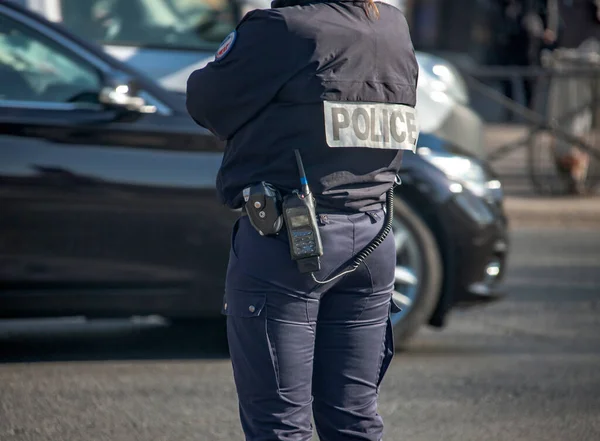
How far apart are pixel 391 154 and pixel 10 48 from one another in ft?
9.57

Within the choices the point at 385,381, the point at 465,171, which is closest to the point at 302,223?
the point at 385,381

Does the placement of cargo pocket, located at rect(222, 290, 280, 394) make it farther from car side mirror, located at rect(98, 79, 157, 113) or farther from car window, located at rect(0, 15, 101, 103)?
car window, located at rect(0, 15, 101, 103)

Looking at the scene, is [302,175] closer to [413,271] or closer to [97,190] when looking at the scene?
[97,190]

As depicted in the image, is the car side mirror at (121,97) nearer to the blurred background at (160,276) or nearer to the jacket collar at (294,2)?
the blurred background at (160,276)

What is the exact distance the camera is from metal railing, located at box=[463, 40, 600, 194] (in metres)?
12.3

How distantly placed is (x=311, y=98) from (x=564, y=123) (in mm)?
9981

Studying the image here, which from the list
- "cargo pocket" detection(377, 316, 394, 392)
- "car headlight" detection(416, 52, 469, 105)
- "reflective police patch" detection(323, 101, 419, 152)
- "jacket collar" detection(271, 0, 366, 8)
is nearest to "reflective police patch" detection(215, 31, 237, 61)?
"jacket collar" detection(271, 0, 366, 8)

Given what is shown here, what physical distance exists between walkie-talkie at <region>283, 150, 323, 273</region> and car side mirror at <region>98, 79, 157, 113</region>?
2.53m

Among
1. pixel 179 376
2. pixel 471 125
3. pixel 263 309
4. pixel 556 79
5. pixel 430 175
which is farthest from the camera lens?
pixel 556 79

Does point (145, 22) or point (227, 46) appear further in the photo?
point (145, 22)

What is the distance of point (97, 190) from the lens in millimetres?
5238

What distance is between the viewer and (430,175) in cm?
571

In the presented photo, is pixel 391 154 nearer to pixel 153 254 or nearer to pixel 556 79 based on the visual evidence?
pixel 153 254

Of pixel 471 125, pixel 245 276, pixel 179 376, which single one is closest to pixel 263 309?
pixel 245 276
